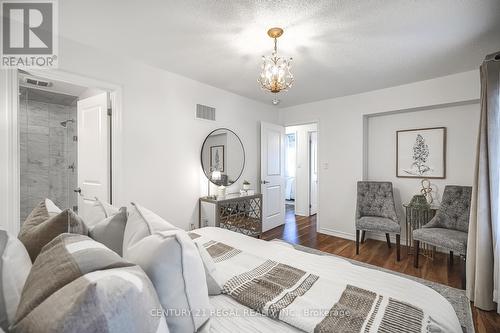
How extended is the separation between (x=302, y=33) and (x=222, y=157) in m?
2.03

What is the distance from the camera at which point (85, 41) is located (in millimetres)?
2160

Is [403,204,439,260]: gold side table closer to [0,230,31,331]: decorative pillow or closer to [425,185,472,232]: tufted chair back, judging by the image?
[425,185,472,232]: tufted chair back

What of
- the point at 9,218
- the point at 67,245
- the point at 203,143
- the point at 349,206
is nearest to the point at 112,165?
the point at 9,218

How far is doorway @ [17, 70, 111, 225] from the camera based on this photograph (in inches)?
101

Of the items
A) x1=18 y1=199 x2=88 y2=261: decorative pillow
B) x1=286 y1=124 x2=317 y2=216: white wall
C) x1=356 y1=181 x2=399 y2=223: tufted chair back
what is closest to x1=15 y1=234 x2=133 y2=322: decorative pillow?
x1=18 y1=199 x2=88 y2=261: decorative pillow

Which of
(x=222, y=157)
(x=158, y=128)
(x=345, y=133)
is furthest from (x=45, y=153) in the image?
(x=345, y=133)

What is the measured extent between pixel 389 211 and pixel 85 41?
4143 mm

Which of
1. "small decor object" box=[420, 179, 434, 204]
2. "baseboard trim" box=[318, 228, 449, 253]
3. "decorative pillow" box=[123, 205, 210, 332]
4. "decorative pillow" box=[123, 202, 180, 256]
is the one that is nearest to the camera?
"decorative pillow" box=[123, 205, 210, 332]

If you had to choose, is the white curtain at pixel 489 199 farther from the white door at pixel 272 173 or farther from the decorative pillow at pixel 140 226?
the white door at pixel 272 173

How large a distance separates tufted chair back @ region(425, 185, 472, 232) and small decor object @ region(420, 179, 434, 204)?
42cm

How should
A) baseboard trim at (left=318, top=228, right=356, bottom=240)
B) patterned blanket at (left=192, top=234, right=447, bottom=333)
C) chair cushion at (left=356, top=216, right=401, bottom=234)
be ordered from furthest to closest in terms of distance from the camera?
baseboard trim at (left=318, top=228, right=356, bottom=240)
chair cushion at (left=356, top=216, right=401, bottom=234)
patterned blanket at (left=192, top=234, right=447, bottom=333)

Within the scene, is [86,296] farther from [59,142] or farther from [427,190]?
[59,142]

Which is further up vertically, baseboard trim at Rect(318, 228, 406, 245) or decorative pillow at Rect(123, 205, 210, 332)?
decorative pillow at Rect(123, 205, 210, 332)

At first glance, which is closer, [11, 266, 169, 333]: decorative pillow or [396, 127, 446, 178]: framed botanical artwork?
[11, 266, 169, 333]: decorative pillow
